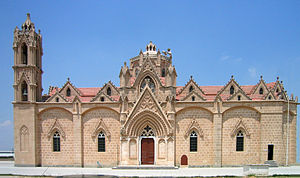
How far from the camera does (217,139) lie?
27234 millimetres

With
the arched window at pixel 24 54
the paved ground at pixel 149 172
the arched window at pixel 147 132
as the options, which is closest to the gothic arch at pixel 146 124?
the arched window at pixel 147 132

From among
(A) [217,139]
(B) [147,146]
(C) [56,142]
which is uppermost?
(A) [217,139]

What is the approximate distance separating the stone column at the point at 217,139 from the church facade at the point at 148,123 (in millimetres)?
108

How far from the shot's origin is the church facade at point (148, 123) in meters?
27.2

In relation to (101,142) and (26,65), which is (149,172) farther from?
(26,65)

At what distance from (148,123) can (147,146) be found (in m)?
2.65

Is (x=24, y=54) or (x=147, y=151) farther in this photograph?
(x=24, y=54)

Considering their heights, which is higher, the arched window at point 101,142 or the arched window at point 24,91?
the arched window at point 24,91

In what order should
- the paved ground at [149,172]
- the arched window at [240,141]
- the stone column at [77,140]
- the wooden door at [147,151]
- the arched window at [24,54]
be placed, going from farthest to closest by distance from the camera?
1. the arched window at [24,54]
2. the stone column at [77,140]
3. the wooden door at [147,151]
4. the arched window at [240,141]
5. the paved ground at [149,172]

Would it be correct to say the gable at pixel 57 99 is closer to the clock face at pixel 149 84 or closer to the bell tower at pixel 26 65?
the bell tower at pixel 26 65

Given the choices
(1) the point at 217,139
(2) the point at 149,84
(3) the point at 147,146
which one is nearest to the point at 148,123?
(3) the point at 147,146

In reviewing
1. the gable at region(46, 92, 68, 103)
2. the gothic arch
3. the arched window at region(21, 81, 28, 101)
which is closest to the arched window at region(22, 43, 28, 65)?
the arched window at region(21, 81, 28, 101)

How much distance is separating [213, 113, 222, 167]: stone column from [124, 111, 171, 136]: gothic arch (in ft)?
17.2

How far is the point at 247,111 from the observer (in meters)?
27.5
